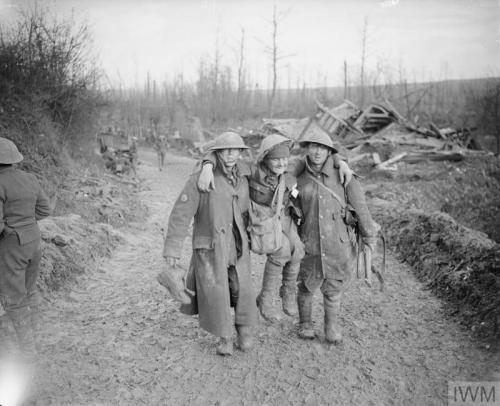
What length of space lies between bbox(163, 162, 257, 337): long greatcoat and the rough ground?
49 cm

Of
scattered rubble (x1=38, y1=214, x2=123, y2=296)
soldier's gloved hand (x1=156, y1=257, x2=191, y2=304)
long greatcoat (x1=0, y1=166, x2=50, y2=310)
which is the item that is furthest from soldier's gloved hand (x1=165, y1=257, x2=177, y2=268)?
scattered rubble (x1=38, y1=214, x2=123, y2=296)

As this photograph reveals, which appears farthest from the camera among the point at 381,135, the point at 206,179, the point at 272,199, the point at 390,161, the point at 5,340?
the point at 381,135

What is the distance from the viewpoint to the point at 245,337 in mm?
3723

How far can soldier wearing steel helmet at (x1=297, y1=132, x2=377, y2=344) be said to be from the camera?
363 cm

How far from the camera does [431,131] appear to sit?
1789 cm

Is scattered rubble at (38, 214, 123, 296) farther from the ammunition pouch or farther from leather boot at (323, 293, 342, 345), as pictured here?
the ammunition pouch

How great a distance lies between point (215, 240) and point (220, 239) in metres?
0.04

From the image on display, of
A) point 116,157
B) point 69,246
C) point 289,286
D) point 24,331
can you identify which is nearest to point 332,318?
point 289,286

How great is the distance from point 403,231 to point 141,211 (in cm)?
584

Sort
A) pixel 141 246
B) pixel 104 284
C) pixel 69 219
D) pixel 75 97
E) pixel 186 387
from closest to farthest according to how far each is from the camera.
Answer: pixel 186 387 → pixel 104 284 → pixel 69 219 → pixel 141 246 → pixel 75 97

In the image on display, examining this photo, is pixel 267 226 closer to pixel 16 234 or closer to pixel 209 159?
pixel 209 159

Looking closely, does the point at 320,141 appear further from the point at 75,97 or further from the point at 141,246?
the point at 75,97

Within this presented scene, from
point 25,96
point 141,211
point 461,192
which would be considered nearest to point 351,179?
point 141,211

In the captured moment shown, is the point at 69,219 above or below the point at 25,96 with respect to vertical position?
below
